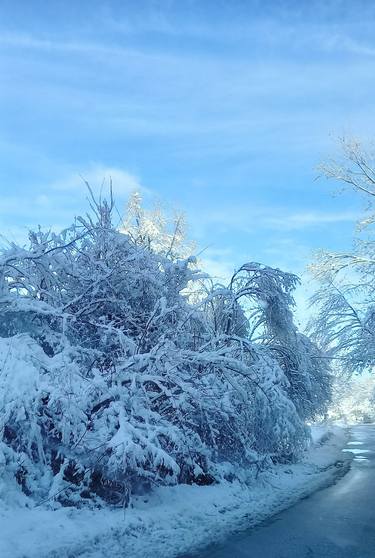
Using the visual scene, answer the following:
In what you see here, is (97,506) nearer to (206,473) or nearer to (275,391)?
(206,473)

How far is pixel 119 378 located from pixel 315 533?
363 centimetres

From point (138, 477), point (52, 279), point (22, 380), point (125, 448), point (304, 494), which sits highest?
point (52, 279)

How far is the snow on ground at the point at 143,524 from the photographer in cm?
573

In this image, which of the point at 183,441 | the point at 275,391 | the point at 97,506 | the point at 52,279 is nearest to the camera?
the point at 97,506

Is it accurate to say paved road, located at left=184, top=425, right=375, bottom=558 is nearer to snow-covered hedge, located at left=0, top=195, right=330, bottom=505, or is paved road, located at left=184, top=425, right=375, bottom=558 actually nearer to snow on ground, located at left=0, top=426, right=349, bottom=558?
snow on ground, located at left=0, top=426, right=349, bottom=558

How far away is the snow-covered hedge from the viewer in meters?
7.21

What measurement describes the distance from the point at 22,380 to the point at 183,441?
301cm

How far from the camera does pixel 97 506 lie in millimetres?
7395

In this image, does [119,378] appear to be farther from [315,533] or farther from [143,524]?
[315,533]

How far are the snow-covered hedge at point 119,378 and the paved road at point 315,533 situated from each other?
4.60 feet

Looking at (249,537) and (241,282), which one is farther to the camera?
(241,282)

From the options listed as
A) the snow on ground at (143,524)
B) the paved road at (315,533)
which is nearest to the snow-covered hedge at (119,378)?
the snow on ground at (143,524)

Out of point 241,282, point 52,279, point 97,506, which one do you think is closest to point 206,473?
point 97,506

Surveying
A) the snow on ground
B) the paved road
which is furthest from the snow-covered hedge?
the paved road
